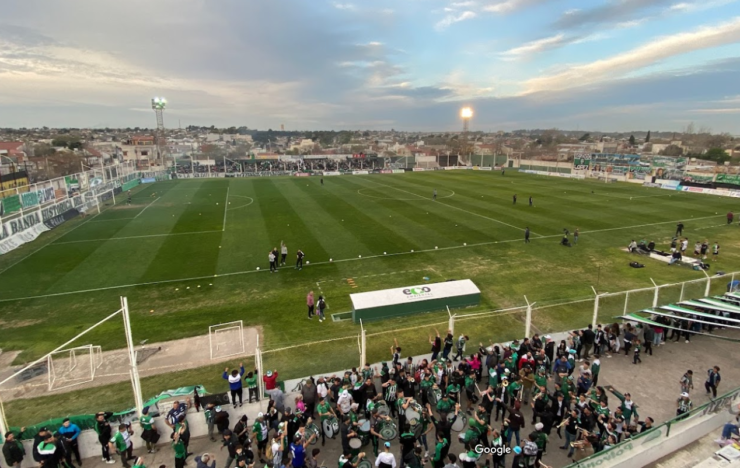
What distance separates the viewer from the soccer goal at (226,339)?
569 inches

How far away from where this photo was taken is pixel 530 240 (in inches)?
1113

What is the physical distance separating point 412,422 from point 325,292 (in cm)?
1168

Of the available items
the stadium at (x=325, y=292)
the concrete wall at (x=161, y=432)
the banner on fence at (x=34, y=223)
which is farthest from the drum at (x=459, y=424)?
the banner on fence at (x=34, y=223)

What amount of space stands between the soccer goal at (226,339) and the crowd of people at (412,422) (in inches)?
165

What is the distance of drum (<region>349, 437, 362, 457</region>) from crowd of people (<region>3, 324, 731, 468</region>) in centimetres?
2

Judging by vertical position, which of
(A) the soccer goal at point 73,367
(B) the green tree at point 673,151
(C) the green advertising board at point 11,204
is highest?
(B) the green tree at point 673,151

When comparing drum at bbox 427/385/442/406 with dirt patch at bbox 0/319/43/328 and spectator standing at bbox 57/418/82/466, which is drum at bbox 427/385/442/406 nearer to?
spectator standing at bbox 57/418/82/466

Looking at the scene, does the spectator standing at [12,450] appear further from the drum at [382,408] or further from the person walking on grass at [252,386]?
the drum at [382,408]

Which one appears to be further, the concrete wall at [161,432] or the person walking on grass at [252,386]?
the person walking on grass at [252,386]

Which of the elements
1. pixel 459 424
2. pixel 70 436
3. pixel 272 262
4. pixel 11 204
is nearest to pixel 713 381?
pixel 459 424

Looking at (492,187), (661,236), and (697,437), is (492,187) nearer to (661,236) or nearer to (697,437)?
(661,236)

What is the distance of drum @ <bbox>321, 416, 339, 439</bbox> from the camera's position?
30.4 ft

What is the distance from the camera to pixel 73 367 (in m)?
13.9

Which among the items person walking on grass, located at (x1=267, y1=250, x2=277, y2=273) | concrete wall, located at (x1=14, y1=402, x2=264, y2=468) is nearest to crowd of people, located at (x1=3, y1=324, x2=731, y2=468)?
concrete wall, located at (x1=14, y1=402, x2=264, y2=468)
